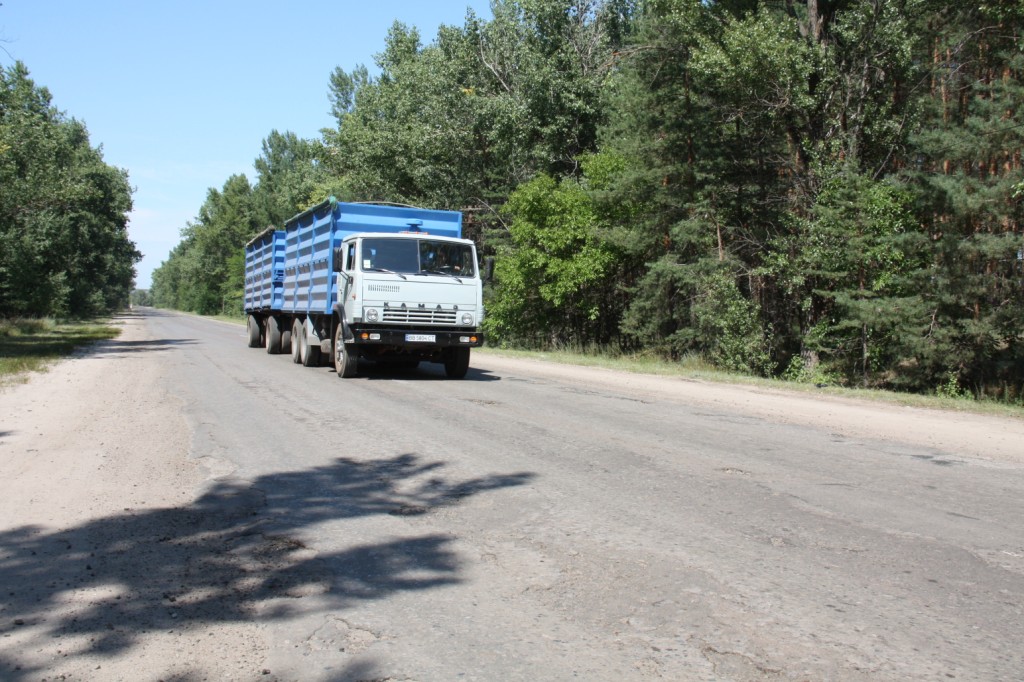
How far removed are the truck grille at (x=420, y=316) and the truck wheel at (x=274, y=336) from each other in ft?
29.7

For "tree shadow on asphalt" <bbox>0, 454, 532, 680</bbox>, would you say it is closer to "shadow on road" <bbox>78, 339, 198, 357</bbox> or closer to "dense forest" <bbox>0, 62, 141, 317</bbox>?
"shadow on road" <bbox>78, 339, 198, 357</bbox>

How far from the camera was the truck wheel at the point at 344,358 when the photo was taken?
14.9 m

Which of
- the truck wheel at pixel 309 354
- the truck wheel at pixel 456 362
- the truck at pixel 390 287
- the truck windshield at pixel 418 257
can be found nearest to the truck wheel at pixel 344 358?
the truck at pixel 390 287

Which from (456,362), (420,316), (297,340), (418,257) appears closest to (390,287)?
(420,316)

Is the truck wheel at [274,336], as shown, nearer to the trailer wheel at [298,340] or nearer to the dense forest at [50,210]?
the trailer wheel at [298,340]

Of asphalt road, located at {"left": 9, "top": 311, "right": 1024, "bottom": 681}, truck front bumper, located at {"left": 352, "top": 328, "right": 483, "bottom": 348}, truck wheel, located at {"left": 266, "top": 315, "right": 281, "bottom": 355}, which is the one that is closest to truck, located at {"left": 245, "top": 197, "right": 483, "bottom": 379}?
truck front bumper, located at {"left": 352, "top": 328, "right": 483, "bottom": 348}

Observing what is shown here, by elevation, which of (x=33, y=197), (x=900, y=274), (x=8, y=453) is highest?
(x=33, y=197)

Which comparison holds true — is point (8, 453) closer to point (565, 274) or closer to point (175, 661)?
point (175, 661)

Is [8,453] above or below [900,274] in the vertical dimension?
below

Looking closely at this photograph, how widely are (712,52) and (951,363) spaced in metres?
9.28

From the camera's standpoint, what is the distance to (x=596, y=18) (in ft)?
103

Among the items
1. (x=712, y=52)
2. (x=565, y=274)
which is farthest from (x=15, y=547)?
(x=565, y=274)

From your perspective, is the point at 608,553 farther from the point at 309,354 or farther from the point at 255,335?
the point at 255,335

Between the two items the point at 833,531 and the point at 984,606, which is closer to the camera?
the point at 984,606
